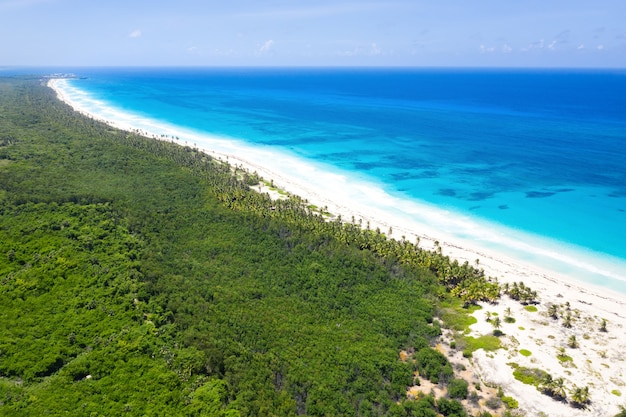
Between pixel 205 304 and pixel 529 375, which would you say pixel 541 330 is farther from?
pixel 205 304

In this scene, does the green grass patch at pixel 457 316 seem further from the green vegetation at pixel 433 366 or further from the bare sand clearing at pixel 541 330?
the green vegetation at pixel 433 366

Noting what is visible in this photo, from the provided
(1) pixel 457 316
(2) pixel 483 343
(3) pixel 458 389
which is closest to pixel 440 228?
(1) pixel 457 316

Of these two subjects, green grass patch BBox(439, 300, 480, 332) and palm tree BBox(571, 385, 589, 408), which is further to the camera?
green grass patch BBox(439, 300, 480, 332)

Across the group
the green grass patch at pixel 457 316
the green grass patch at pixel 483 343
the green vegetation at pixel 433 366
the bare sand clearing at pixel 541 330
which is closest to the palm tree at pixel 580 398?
the bare sand clearing at pixel 541 330

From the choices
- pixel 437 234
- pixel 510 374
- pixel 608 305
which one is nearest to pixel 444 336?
pixel 510 374

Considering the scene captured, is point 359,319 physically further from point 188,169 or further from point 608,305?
point 188,169

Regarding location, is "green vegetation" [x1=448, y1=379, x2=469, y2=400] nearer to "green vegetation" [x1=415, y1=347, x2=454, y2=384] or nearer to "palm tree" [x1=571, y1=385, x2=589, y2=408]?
"green vegetation" [x1=415, y1=347, x2=454, y2=384]

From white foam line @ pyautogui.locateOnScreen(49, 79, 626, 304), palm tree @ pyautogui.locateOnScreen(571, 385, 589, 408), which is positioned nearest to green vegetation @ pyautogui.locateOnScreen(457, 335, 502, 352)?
palm tree @ pyautogui.locateOnScreen(571, 385, 589, 408)
